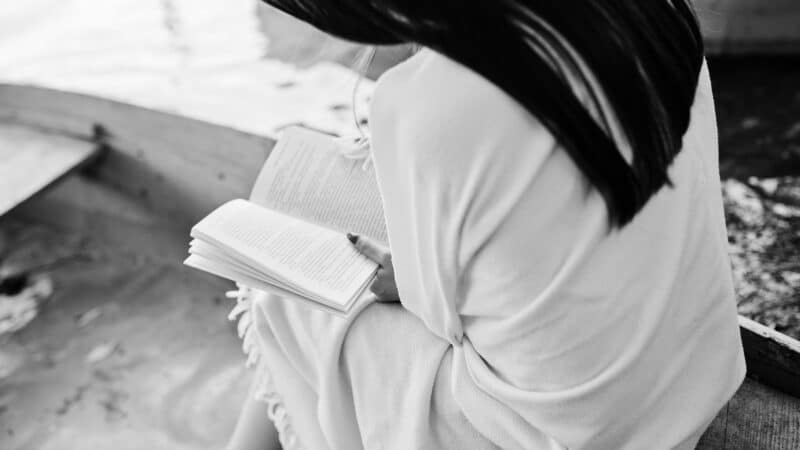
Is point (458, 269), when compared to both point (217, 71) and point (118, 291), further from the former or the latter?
point (217, 71)

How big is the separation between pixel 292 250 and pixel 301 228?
60mm

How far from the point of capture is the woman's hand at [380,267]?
2.90 ft

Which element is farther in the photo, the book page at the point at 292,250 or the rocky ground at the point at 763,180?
the rocky ground at the point at 763,180

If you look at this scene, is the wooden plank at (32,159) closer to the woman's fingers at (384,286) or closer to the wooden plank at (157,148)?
the wooden plank at (157,148)

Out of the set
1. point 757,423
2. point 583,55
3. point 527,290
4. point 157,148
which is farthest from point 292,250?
point 157,148

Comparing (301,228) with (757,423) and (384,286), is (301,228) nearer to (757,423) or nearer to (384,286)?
(384,286)

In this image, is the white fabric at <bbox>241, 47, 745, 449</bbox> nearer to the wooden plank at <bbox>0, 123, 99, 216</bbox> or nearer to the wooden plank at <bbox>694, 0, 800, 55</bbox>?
the wooden plank at <bbox>0, 123, 99, 216</bbox>

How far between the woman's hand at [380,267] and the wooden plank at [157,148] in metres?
0.66

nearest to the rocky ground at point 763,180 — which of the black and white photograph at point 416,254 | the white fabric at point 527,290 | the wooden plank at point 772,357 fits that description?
the black and white photograph at point 416,254

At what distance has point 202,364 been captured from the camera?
1.53 metres

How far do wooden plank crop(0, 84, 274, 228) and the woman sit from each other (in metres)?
0.90

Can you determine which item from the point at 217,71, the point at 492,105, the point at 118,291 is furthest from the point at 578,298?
the point at 217,71

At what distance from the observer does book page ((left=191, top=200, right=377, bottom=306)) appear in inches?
33.6

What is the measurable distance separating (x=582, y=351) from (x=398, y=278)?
208 mm
